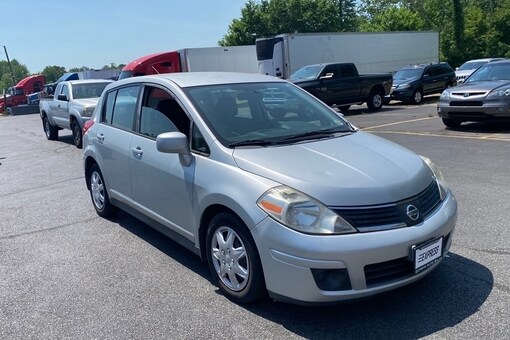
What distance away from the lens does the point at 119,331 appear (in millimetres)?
3574

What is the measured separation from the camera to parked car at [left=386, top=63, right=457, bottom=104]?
21094 mm

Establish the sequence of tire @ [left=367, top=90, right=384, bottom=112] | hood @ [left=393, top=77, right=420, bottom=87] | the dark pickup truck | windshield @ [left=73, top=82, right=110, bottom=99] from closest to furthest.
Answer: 1. windshield @ [left=73, top=82, right=110, bottom=99]
2. the dark pickup truck
3. tire @ [left=367, top=90, right=384, bottom=112]
4. hood @ [left=393, top=77, right=420, bottom=87]

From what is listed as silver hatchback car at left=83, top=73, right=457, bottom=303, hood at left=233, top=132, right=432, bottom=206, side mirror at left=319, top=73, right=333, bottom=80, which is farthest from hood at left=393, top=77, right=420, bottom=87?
hood at left=233, top=132, right=432, bottom=206

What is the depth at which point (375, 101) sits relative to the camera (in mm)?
19953

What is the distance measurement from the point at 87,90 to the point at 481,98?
9.94m

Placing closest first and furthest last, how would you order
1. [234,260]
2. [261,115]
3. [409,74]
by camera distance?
[234,260] < [261,115] < [409,74]

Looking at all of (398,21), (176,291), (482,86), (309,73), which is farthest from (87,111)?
(398,21)

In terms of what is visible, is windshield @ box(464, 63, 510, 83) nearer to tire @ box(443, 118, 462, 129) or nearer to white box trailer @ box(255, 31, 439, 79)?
tire @ box(443, 118, 462, 129)

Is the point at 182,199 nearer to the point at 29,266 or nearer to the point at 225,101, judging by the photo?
the point at 225,101

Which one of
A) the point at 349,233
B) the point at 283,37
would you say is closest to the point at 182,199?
the point at 349,233

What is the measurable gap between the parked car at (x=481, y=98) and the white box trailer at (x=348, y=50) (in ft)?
34.8

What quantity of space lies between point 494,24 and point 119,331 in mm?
48909

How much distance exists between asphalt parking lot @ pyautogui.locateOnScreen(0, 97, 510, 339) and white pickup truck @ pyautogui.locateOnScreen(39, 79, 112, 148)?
19.5 feet

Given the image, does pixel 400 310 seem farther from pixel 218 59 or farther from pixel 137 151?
pixel 218 59
